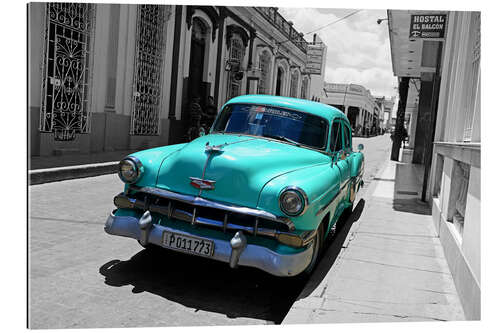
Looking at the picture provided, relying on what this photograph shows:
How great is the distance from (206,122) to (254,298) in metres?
11.8

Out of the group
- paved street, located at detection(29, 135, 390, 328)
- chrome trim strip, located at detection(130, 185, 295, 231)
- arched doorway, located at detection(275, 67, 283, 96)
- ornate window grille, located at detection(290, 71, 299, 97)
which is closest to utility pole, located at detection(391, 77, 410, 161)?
arched doorway, located at detection(275, 67, 283, 96)

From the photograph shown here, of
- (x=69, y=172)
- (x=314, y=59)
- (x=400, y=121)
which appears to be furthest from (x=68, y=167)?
(x=314, y=59)

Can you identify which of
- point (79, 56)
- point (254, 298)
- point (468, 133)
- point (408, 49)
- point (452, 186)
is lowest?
point (254, 298)

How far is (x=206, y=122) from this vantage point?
1488cm

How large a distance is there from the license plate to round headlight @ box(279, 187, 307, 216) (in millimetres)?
604

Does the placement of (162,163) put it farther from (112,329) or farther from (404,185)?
(404,185)

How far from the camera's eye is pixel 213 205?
3.30m

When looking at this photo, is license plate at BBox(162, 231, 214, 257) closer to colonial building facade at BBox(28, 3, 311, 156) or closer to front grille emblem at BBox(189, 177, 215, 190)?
front grille emblem at BBox(189, 177, 215, 190)

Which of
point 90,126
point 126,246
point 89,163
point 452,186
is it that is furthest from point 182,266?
point 90,126

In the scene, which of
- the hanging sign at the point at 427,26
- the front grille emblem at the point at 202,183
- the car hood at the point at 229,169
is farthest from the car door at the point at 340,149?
the hanging sign at the point at 427,26

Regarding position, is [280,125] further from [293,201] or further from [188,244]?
[188,244]

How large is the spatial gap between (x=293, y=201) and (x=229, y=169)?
56cm

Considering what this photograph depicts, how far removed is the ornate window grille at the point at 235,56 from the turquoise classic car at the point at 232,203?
14.0 meters

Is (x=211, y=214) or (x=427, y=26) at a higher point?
(x=427, y=26)
